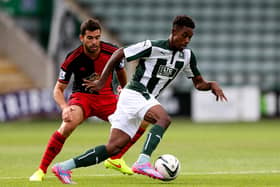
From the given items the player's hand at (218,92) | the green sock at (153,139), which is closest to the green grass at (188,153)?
the green sock at (153,139)

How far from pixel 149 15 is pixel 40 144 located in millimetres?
15419

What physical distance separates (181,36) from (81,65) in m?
1.41

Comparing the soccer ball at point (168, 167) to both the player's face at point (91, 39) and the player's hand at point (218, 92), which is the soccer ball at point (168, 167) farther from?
the player's face at point (91, 39)

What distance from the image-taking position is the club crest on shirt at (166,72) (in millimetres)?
8672

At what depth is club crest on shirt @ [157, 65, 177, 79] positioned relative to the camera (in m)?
8.67

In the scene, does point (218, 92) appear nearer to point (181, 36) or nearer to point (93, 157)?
point (181, 36)

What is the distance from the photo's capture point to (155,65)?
8.66 m

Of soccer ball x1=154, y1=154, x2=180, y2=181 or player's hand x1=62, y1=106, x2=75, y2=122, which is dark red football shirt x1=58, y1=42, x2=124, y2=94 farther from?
soccer ball x1=154, y1=154, x2=180, y2=181

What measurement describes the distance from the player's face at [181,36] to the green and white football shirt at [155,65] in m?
0.13

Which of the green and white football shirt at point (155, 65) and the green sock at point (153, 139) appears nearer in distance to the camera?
the green sock at point (153, 139)

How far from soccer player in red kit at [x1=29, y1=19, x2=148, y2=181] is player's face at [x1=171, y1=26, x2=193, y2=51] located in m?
0.90

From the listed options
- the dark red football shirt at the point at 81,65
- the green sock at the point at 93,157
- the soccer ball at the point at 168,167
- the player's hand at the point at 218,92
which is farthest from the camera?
the dark red football shirt at the point at 81,65

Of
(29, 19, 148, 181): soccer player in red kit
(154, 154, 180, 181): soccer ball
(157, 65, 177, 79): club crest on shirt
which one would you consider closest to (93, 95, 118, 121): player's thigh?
(29, 19, 148, 181): soccer player in red kit

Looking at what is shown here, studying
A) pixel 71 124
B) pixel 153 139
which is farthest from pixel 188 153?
pixel 153 139
